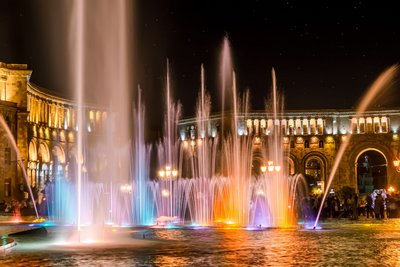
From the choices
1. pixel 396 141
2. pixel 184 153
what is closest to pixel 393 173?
pixel 396 141

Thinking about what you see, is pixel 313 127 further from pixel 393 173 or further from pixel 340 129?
pixel 393 173

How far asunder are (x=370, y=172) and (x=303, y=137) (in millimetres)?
14156

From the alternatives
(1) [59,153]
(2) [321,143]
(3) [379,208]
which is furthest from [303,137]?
(3) [379,208]

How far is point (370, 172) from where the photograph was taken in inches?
3962

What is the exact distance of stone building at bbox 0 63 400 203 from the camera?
76.9 meters

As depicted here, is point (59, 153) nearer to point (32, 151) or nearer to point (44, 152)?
point (44, 152)

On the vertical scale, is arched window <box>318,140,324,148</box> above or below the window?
above

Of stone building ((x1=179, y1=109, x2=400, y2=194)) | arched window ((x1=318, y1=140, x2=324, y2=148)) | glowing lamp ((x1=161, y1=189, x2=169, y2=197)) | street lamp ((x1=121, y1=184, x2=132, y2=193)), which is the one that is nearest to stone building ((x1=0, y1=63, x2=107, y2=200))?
street lamp ((x1=121, y1=184, x2=132, y2=193))

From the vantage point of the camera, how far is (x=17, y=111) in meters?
62.6

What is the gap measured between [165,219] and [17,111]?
36157 mm

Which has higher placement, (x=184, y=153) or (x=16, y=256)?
(x=184, y=153)

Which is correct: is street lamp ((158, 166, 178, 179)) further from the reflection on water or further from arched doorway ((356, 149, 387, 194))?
arched doorway ((356, 149, 387, 194))

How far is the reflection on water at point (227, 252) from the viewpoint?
546 inches

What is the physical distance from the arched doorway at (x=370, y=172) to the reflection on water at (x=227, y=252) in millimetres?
79292
